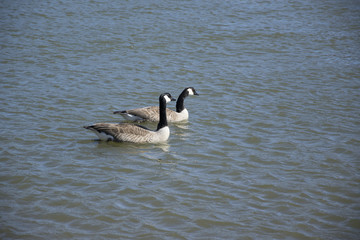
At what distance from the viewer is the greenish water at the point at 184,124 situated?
7148 millimetres

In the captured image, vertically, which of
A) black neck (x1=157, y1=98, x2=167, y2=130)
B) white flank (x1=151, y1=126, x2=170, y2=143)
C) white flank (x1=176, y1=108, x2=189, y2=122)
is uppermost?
black neck (x1=157, y1=98, x2=167, y2=130)

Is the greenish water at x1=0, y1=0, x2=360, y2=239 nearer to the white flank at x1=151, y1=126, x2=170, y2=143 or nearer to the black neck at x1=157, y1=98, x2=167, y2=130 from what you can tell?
the white flank at x1=151, y1=126, x2=170, y2=143

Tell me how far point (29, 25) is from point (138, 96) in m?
9.44

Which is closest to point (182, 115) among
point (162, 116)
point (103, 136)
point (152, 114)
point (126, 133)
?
point (152, 114)

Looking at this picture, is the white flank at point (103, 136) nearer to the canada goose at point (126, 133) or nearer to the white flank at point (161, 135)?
the canada goose at point (126, 133)

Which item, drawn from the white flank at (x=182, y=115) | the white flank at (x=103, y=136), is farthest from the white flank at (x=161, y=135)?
the white flank at (x=182, y=115)

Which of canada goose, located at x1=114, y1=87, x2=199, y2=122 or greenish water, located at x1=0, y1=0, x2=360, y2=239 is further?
canada goose, located at x1=114, y1=87, x2=199, y2=122

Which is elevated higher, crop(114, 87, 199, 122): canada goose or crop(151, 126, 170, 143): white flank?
crop(114, 87, 199, 122): canada goose

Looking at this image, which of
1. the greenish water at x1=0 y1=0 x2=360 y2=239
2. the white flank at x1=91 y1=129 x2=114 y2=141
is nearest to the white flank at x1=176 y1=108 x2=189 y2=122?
the greenish water at x1=0 y1=0 x2=360 y2=239

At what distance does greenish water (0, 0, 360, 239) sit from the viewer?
23.5 feet

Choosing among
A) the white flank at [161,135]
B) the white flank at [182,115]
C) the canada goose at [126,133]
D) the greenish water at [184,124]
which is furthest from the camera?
the white flank at [182,115]

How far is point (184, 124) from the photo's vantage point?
12.1 metres

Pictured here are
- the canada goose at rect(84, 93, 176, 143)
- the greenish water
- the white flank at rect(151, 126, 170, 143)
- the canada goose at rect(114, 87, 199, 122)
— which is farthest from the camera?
the canada goose at rect(114, 87, 199, 122)

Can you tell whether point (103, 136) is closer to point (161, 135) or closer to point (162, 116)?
point (161, 135)
